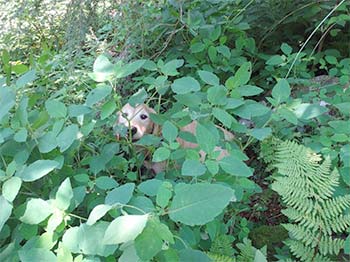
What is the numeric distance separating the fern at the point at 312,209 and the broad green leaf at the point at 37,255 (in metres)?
0.48

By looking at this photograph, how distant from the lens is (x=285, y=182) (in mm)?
899

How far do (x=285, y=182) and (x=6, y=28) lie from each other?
8.51 feet

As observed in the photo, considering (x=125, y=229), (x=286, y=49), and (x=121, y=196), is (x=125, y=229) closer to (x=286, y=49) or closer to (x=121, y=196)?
(x=121, y=196)

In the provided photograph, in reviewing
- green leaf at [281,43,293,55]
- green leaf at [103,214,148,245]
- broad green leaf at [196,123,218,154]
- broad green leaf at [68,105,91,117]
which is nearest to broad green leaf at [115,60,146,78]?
broad green leaf at [68,105,91,117]

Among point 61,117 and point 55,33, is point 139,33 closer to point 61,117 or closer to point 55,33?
point 55,33

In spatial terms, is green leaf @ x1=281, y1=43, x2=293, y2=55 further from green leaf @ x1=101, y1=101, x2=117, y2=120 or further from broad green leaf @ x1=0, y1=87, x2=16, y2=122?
broad green leaf @ x1=0, y1=87, x2=16, y2=122

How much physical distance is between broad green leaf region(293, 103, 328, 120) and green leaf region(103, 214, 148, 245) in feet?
1.93

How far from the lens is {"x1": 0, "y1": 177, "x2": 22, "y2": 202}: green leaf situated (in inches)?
29.6

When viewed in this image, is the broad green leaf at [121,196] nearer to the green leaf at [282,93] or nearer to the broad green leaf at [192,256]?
the broad green leaf at [192,256]

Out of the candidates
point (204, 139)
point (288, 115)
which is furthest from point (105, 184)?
point (288, 115)

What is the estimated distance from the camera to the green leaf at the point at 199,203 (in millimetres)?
604

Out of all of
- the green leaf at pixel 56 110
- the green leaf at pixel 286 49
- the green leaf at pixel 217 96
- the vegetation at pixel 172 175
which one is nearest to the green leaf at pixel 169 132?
the vegetation at pixel 172 175

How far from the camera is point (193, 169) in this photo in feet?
2.68

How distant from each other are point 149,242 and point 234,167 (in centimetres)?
30
